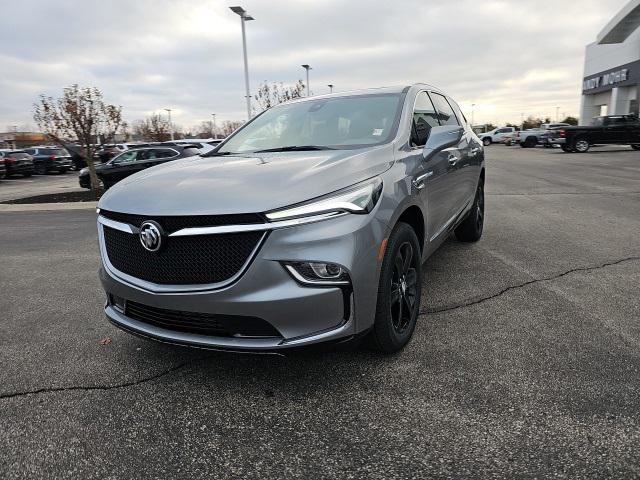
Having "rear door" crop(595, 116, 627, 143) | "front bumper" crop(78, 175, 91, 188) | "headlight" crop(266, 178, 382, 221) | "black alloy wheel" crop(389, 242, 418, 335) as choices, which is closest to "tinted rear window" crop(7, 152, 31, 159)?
"front bumper" crop(78, 175, 91, 188)

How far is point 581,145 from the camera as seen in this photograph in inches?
1037

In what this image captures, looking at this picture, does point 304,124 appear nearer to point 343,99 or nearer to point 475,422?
point 343,99

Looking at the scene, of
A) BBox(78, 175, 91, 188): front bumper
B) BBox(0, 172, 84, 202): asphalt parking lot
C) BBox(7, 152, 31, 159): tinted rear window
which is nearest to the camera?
BBox(78, 175, 91, 188): front bumper

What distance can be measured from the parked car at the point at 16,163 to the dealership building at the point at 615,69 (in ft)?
125

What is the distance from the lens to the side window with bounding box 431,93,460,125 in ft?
15.5

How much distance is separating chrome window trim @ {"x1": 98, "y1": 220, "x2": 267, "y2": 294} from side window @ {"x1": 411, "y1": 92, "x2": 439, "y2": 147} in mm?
1729

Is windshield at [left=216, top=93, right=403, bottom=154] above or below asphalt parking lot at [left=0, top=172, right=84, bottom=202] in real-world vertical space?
above

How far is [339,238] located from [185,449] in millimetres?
1237

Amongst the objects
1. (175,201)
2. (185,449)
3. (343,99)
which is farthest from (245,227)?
(343,99)

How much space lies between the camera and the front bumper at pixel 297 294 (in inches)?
92.2

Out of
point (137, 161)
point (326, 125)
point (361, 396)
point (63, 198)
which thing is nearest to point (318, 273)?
point (361, 396)

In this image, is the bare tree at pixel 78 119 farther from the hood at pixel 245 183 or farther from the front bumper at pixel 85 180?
the hood at pixel 245 183

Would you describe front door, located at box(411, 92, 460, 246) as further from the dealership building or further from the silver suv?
the dealership building

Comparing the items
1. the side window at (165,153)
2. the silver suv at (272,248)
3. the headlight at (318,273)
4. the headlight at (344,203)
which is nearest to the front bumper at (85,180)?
the side window at (165,153)
